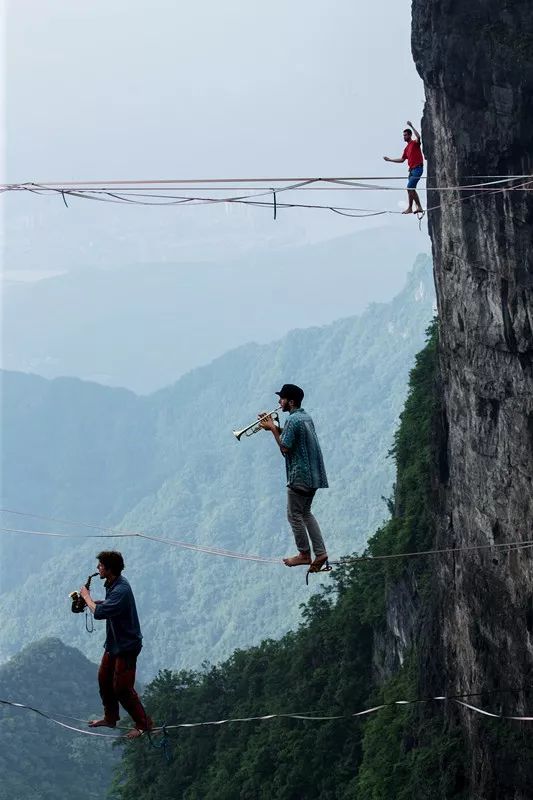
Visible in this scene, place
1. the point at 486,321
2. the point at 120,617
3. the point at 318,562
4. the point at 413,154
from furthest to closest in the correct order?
1. the point at 486,321
2. the point at 413,154
3. the point at 318,562
4. the point at 120,617

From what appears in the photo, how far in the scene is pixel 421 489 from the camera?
56562 millimetres

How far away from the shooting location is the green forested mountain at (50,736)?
413ft

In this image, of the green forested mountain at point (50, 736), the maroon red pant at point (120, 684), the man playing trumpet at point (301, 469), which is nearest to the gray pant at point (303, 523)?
the man playing trumpet at point (301, 469)

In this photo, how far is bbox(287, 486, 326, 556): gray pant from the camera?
18312 mm

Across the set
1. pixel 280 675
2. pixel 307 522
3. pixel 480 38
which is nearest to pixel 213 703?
pixel 280 675

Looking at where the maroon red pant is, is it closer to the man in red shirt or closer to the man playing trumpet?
the man playing trumpet

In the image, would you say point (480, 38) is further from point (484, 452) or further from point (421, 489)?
point (421, 489)

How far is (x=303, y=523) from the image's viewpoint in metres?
18.5

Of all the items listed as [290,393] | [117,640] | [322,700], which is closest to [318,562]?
[290,393]

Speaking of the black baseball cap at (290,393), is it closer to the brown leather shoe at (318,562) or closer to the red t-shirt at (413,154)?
the brown leather shoe at (318,562)

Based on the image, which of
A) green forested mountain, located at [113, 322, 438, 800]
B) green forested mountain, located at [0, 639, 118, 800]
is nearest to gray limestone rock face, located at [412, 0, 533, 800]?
green forested mountain, located at [113, 322, 438, 800]

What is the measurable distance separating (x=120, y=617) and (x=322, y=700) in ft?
158

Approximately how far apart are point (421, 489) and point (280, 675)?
18.0m

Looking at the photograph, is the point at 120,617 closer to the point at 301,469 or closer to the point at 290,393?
the point at 301,469
